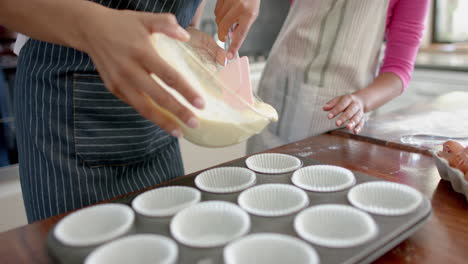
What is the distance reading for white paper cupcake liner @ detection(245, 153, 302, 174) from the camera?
0.64 m

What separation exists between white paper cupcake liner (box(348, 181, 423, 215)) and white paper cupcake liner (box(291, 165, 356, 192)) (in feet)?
0.09

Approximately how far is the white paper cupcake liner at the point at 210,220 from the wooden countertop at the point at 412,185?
112mm

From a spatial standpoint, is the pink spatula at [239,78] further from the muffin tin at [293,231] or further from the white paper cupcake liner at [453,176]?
the white paper cupcake liner at [453,176]

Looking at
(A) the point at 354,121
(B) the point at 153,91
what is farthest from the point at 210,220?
(A) the point at 354,121

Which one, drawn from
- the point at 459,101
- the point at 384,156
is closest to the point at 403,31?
the point at 459,101

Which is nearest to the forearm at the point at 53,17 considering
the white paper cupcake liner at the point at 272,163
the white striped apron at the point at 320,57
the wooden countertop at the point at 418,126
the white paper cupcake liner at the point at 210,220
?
the white paper cupcake liner at the point at 210,220

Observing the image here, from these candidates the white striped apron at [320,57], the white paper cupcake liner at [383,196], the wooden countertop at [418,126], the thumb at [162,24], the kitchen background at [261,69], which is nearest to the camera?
the thumb at [162,24]

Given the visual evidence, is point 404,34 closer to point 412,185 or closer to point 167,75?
point 412,185

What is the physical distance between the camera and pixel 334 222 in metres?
0.50

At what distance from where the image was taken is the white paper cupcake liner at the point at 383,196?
515mm

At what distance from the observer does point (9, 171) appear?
50.9 inches

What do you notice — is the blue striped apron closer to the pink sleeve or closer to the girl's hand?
the girl's hand

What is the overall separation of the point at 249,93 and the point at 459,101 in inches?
39.7

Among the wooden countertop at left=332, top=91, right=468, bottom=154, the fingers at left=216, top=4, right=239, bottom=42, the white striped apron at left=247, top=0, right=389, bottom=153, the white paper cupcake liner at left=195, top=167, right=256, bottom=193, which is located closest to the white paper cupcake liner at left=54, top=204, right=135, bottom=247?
the white paper cupcake liner at left=195, top=167, right=256, bottom=193
